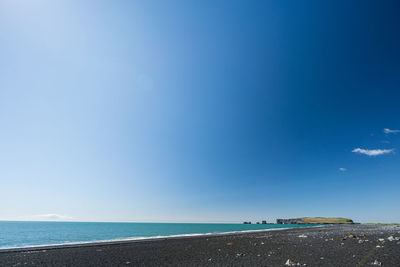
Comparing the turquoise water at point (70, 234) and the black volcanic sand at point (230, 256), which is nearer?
the black volcanic sand at point (230, 256)

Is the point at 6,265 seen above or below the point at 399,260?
below

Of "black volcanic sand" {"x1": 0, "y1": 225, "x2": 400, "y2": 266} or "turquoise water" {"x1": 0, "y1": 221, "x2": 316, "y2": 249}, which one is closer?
"black volcanic sand" {"x1": 0, "y1": 225, "x2": 400, "y2": 266}

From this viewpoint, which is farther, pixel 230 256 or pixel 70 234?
pixel 70 234

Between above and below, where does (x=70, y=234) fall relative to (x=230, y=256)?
below

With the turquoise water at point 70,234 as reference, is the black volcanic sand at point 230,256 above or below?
above

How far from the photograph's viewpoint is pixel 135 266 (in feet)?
39.6

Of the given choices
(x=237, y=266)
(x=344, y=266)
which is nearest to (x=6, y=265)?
(x=237, y=266)

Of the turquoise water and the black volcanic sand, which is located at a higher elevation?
the black volcanic sand

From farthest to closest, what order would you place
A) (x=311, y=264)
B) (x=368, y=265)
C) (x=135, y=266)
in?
1. (x=135, y=266)
2. (x=311, y=264)
3. (x=368, y=265)

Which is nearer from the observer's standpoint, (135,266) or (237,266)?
(237,266)

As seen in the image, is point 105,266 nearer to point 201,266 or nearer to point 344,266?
point 201,266

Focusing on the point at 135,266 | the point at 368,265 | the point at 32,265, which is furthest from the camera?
the point at 32,265

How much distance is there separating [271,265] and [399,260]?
7.39 meters

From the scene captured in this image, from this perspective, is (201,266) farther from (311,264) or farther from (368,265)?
(368,265)
